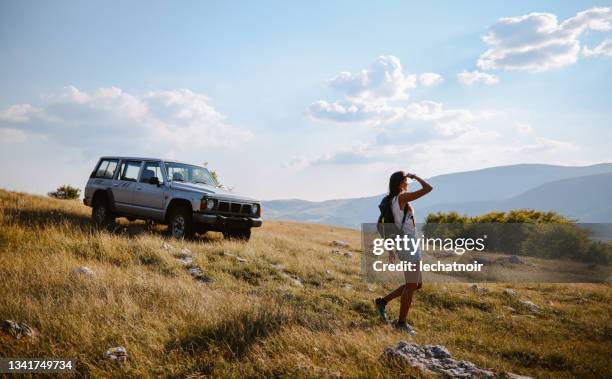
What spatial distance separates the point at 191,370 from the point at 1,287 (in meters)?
3.68

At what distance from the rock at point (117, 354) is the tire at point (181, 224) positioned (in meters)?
6.77

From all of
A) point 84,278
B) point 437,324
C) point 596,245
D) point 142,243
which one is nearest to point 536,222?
point 596,245

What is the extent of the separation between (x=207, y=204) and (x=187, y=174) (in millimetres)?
1846

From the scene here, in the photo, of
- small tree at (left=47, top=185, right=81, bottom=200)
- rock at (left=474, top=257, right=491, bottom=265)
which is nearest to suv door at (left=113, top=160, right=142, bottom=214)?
rock at (left=474, top=257, right=491, bottom=265)

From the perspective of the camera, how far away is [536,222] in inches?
999

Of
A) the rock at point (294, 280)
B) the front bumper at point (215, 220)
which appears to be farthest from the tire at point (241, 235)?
the rock at point (294, 280)

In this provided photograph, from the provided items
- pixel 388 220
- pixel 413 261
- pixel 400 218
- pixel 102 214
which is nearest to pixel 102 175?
pixel 102 214

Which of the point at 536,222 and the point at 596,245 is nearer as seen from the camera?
the point at 596,245

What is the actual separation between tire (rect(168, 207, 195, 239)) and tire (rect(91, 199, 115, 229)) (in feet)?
8.74

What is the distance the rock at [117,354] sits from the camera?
405 cm

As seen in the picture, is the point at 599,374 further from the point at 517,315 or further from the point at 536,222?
the point at 536,222

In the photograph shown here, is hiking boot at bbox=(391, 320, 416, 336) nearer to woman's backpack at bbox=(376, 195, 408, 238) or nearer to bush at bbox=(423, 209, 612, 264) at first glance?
woman's backpack at bbox=(376, 195, 408, 238)

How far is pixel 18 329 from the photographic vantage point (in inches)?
177

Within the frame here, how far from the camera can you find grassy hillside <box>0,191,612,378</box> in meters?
4.16
